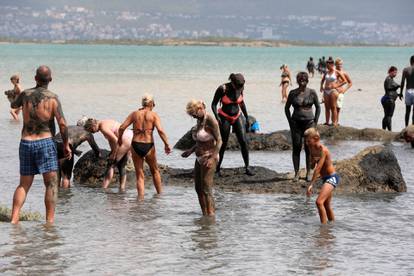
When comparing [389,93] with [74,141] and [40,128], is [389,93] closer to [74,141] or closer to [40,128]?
[74,141]

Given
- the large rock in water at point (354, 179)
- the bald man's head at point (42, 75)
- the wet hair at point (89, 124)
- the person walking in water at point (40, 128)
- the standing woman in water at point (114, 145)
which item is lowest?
the large rock in water at point (354, 179)

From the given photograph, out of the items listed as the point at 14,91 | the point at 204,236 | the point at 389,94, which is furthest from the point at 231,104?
the point at 14,91

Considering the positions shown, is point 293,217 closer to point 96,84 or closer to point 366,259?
point 366,259

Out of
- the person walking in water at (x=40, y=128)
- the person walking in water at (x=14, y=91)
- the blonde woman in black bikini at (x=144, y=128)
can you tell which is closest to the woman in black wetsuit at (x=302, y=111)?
the blonde woman in black bikini at (x=144, y=128)

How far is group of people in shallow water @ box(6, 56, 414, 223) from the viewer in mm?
11102

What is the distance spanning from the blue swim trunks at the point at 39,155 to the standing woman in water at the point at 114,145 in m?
3.16

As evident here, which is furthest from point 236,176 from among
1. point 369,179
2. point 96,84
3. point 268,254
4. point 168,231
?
point 96,84

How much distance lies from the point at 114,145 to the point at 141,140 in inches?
46.5

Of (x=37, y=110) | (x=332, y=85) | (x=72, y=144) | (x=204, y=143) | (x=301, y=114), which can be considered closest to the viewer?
(x=37, y=110)

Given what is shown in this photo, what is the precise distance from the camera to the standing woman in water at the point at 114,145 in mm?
14455

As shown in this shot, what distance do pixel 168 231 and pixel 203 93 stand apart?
31.9 metres

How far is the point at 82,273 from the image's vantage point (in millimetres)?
9664

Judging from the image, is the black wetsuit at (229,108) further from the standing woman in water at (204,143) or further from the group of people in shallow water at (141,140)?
the standing woman in water at (204,143)

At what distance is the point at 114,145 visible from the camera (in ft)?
48.8
